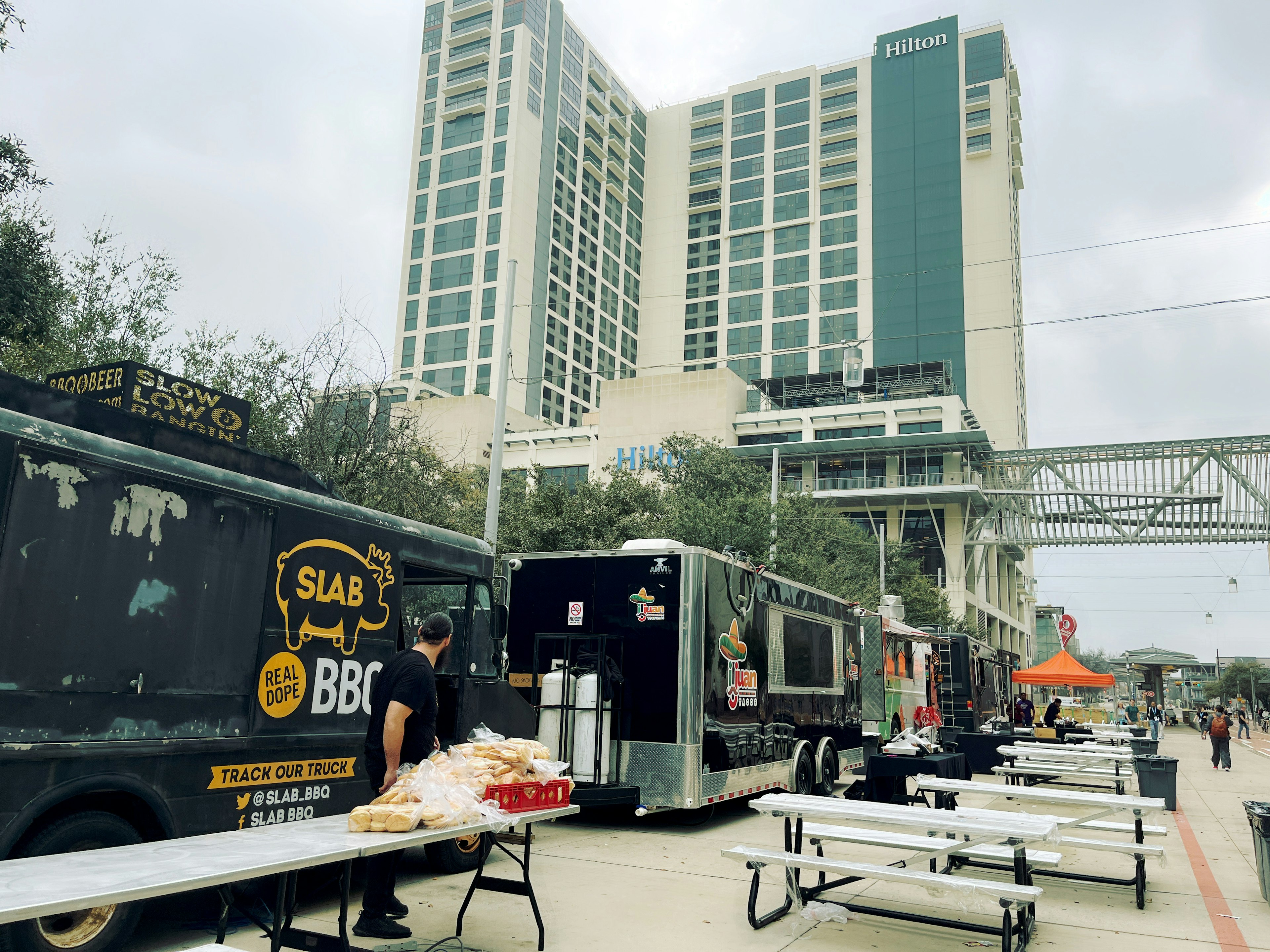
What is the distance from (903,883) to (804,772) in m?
6.62

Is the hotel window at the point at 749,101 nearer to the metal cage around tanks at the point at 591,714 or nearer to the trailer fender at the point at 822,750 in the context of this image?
the trailer fender at the point at 822,750

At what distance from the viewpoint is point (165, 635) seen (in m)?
5.24

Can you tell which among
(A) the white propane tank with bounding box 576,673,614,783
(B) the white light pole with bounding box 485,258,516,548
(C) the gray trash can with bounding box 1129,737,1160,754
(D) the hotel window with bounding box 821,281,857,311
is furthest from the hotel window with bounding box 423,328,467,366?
(A) the white propane tank with bounding box 576,673,614,783

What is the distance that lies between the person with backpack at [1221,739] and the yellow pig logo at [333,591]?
23015 millimetres

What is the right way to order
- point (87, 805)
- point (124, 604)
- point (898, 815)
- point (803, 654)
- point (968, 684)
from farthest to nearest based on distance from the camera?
point (968, 684), point (803, 654), point (898, 815), point (124, 604), point (87, 805)

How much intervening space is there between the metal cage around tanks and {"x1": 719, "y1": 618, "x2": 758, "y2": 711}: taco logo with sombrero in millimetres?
1244

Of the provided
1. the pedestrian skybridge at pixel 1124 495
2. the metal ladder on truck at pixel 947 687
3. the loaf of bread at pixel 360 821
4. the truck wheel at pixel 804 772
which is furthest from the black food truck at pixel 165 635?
the pedestrian skybridge at pixel 1124 495

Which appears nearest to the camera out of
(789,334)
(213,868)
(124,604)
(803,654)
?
(213,868)

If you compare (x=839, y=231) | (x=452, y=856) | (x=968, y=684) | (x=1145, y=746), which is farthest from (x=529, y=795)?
(x=839, y=231)

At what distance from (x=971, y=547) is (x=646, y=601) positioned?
61.6m

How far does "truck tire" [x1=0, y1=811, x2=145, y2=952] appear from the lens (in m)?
4.40

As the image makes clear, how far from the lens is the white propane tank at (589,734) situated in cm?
991

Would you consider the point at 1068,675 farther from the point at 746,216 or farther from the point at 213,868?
the point at 746,216

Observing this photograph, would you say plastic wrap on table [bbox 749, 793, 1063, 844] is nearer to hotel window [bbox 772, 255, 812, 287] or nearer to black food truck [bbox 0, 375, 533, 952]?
black food truck [bbox 0, 375, 533, 952]
